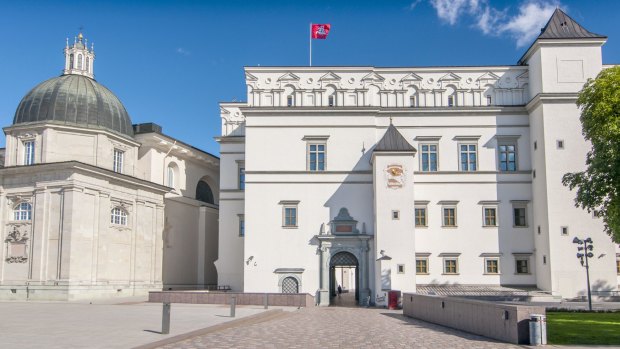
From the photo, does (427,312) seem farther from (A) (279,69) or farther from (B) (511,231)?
(A) (279,69)

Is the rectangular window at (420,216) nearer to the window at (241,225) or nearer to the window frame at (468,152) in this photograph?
the window frame at (468,152)

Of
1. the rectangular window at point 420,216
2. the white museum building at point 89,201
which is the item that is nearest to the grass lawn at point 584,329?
the rectangular window at point 420,216

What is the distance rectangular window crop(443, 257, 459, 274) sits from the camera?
41.2m

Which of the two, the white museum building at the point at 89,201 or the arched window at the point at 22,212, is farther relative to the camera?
the arched window at the point at 22,212

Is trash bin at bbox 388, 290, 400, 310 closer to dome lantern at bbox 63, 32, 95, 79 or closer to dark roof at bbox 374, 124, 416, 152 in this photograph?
dark roof at bbox 374, 124, 416, 152

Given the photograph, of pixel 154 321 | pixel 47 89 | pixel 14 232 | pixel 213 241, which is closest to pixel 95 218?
pixel 14 232

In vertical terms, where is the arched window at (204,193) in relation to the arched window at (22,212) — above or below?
above

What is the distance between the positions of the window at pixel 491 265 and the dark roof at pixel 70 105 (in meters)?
29.3

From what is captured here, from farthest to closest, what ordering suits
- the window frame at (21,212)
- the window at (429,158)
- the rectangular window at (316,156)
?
the window frame at (21,212) → the window at (429,158) → the rectangular window at (316,156)

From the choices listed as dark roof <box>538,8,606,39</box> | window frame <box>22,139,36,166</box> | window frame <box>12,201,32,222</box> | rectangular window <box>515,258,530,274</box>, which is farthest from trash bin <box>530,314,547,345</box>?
window frame <box>22,139,36,166</box>

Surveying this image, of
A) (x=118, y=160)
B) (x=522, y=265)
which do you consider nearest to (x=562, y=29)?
(x=522, y=265)

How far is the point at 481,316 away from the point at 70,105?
36355mm

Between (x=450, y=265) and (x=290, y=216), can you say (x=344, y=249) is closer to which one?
(x=290, y=216)

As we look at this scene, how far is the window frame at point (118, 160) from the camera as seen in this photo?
48406 millimetres
